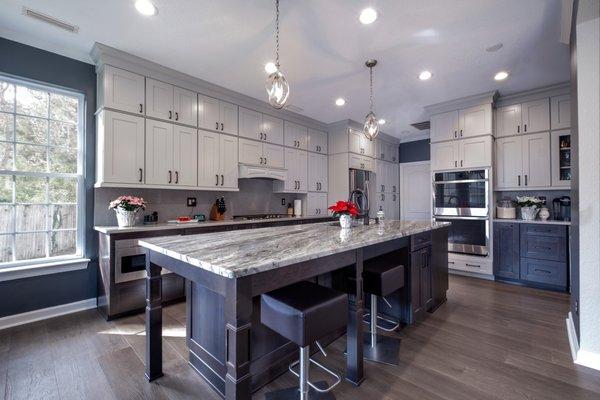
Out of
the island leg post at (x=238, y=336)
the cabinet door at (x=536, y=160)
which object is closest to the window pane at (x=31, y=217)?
the island leg post at (x=238, y=336)

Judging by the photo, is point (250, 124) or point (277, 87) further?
point (250, 124)

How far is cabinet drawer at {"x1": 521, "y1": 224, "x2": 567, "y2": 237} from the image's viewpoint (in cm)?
349

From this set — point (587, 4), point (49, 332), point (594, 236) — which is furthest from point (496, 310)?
point (49, 332)

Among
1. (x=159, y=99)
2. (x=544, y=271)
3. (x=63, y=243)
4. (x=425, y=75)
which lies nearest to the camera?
(x=63, y=243)

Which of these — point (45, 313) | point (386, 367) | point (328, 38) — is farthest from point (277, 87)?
point (45, 313)

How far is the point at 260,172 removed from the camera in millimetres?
4379

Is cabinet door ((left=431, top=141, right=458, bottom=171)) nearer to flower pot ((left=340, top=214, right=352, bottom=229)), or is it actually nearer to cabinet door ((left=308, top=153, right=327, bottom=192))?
cabinet door ((left=308, top=153, right=327, bottom=192))

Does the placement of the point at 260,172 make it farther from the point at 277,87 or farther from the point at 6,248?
the point at 6,248

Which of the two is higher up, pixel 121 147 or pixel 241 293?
pixel 121 147

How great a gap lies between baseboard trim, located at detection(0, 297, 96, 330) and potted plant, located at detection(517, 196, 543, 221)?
5734 mm

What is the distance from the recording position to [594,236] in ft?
6.21

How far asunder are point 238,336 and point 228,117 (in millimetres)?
3483

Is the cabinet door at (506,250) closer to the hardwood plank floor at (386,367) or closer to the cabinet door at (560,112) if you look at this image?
the hardwood plank floor at (386,367)

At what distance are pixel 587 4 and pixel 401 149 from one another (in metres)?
5.15
